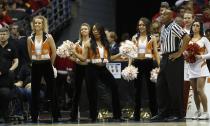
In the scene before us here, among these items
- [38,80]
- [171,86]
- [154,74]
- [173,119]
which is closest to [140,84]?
[154,74]

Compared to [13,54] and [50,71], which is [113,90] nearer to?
[50,71]

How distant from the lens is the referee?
14469 mm

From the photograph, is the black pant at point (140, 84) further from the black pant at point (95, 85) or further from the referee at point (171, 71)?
the referee at point (171, 71)

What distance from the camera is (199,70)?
14.8 metres

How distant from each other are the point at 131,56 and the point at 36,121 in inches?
99.1

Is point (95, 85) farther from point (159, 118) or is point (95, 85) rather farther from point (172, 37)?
point (172, 37)

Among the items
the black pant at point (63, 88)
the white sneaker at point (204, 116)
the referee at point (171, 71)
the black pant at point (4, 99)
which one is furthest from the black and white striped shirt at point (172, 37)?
the black pant at point (63, 88)

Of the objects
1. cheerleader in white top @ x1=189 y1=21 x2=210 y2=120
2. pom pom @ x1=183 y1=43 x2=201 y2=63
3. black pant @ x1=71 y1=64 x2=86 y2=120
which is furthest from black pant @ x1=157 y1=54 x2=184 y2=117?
black pant @ x1=71 y1=64 x2=86 y2=120

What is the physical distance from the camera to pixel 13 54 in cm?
1549

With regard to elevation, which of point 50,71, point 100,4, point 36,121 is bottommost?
point 36,121

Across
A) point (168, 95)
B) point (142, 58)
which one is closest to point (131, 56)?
point (142, 58)

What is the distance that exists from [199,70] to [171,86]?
0.74m

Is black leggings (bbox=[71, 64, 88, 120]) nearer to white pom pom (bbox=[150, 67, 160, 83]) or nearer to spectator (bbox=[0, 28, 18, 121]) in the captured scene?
spectator (bbox=[0, 28, 18, 121])

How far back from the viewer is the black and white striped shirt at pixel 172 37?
14.4 meters
